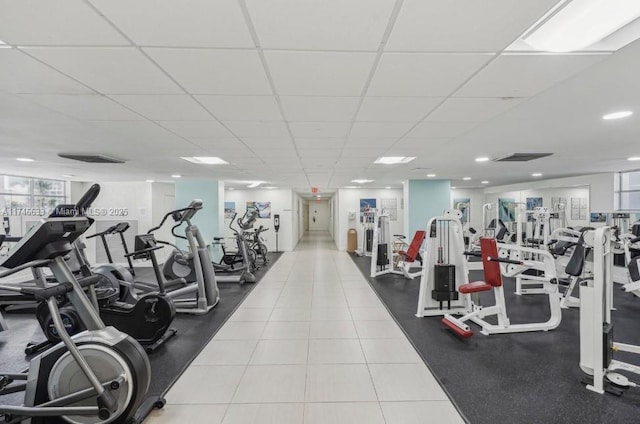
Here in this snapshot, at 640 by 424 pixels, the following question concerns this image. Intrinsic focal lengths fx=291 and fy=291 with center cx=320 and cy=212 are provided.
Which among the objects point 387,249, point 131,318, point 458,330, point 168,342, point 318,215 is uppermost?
point 318,215

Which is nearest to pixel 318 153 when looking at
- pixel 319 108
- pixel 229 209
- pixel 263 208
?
pixel 319 108

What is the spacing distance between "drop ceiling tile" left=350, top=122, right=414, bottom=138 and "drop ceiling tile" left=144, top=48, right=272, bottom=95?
47.4 inches

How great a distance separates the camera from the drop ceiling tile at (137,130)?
291cm

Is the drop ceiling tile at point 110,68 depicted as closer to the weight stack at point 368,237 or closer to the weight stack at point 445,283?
the weight stack at point 445,283

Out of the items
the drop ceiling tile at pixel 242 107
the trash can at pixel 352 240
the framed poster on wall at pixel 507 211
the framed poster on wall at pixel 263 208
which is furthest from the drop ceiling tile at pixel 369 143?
the framed poster on wall at pixel 507 211

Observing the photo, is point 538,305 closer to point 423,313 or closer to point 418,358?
point 423,313

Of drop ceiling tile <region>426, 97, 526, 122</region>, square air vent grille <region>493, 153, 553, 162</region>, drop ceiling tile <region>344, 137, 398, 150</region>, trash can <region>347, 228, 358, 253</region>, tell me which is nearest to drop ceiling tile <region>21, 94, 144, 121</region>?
drop ceiling tile <region>344, 137, 398, 150</region>

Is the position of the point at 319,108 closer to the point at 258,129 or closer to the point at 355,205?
the point at 258,129

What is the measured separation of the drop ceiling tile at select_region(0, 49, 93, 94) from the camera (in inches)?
66.4

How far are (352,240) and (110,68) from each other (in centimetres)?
909

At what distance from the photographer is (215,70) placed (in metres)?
1.84

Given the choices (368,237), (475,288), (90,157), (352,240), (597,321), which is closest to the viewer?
(597,321)

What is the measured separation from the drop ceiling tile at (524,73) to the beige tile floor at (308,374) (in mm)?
2344

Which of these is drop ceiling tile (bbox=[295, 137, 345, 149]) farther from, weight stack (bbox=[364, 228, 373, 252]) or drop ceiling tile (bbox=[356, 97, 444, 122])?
weight stack (bbox=[364, 228, 373, 252])
